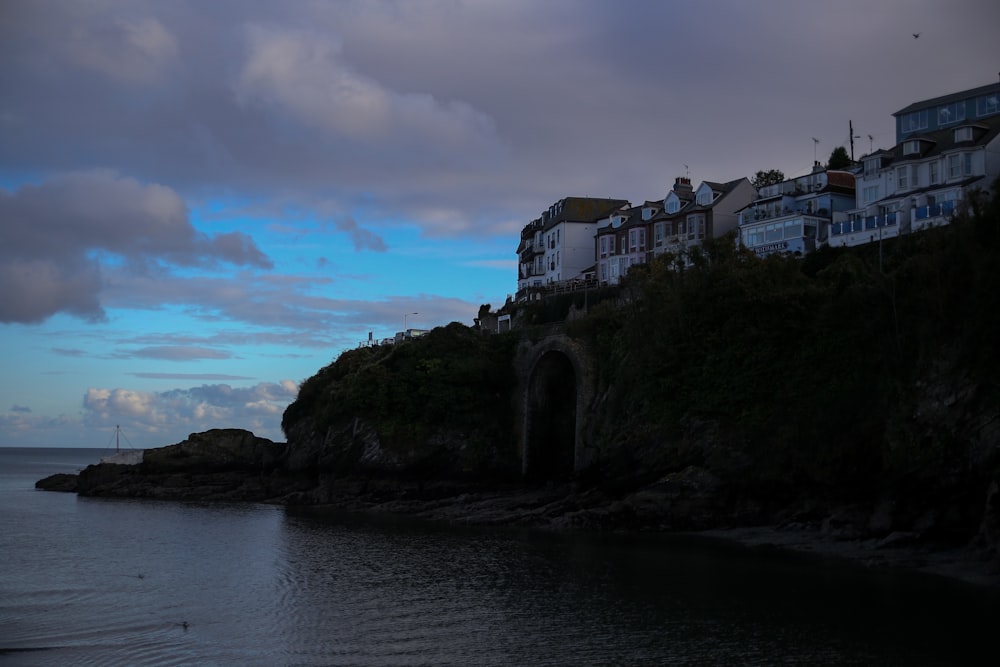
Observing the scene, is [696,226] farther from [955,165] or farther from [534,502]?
[534,502]

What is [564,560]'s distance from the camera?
32.3 m

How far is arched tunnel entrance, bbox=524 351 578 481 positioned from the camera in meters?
54.8

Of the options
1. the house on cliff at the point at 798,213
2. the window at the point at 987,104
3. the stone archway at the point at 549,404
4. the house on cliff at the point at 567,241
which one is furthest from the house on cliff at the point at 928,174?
the house on cliff at the point at 567,241

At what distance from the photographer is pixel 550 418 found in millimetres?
56531

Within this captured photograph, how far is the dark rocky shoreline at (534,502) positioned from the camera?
30.8m

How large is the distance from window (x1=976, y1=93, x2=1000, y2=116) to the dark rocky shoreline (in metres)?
33.4

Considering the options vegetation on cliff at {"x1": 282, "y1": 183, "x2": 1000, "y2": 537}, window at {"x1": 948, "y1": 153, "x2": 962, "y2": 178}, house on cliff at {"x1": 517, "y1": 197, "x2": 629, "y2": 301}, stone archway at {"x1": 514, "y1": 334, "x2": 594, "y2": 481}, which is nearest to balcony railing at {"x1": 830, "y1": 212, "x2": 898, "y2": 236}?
vegetation on cliff at {"x1": 282, "y1": 183, "x2": 1000, "y2": 537}

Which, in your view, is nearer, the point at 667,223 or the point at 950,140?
the point at 950,140

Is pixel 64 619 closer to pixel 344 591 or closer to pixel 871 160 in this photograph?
pixel 344 591

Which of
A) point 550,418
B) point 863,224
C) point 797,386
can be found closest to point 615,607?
point 797,386

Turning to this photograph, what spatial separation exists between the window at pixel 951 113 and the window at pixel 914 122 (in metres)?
1.14

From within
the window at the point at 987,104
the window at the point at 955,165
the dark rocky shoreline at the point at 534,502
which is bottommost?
the dark rocky shoreline at the point at 534,502

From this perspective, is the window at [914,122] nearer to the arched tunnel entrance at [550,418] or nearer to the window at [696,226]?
the window at [696,226]

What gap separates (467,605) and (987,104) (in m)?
49.1
